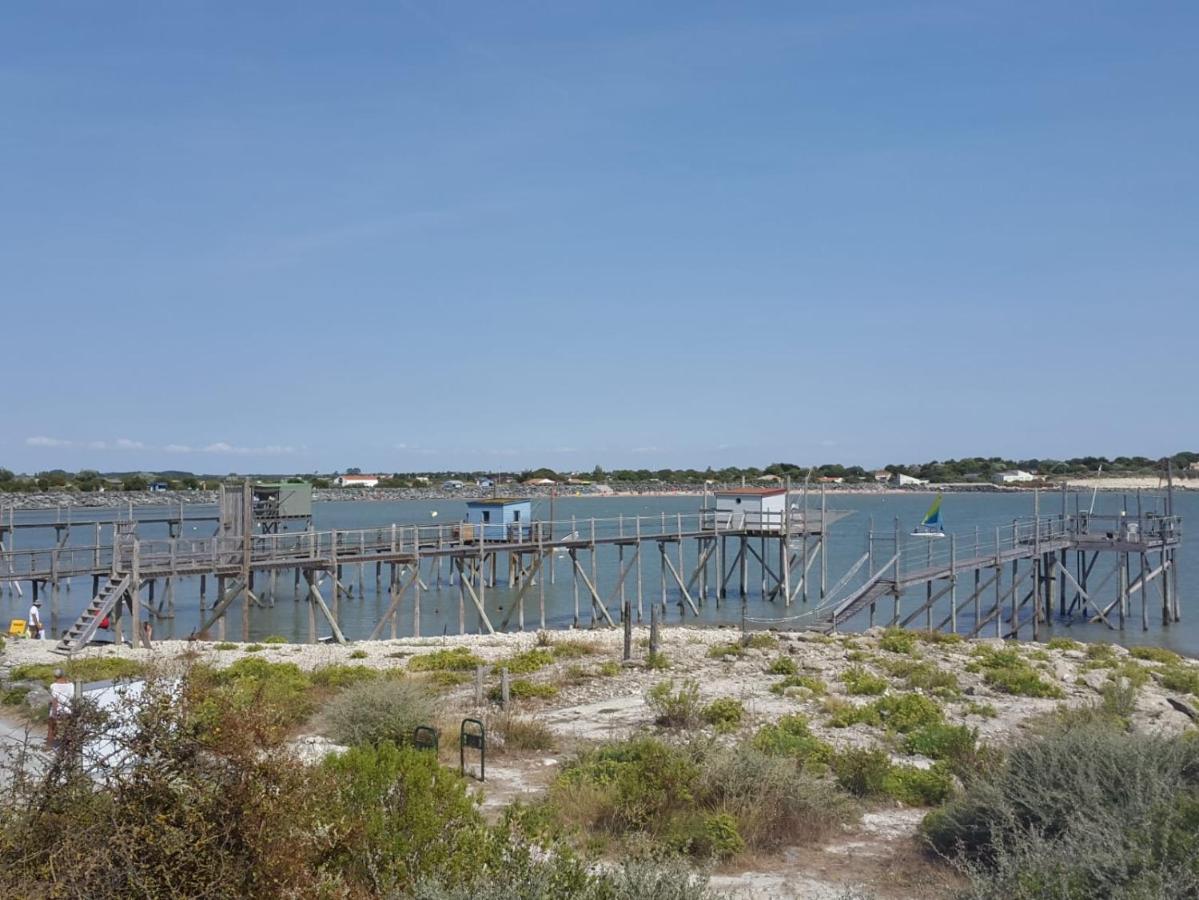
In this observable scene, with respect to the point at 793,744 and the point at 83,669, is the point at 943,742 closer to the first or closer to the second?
the point at 793,744

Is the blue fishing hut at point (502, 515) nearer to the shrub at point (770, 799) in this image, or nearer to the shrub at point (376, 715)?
the shrub at point (376, 715)

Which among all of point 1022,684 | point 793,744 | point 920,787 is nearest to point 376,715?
point 793,744

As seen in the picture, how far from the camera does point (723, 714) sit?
15.1 metres

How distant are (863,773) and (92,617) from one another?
20818 mm

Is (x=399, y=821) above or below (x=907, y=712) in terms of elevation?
above

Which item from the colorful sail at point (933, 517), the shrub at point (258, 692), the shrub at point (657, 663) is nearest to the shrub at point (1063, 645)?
the shrub at point (657, 663)

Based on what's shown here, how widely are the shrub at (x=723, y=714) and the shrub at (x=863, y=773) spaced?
111 inches

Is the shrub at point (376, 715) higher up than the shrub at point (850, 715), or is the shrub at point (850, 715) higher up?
the shrub at point (376, 715)

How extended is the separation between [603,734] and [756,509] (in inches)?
1257

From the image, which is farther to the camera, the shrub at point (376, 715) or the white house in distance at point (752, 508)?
A: the white house in distance at point (752, 508)

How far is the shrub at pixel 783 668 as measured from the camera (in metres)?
20.1

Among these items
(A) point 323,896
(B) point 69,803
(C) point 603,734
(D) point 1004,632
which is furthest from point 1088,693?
(D) point 1004,632

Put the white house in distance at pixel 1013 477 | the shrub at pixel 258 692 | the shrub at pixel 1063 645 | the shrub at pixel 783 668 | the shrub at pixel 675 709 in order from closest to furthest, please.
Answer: the shrub at pixel 258 692
the shrub at pixel 675 709
the shrub at pixel 783 668
the shrub at pixel 1063 645
the white house in distance at pixel 1013 477

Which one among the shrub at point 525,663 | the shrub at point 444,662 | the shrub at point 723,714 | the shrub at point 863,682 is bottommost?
Answer: the shrub at point 444,662
